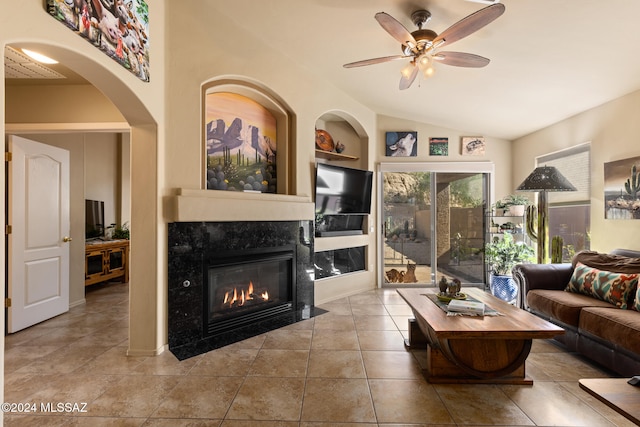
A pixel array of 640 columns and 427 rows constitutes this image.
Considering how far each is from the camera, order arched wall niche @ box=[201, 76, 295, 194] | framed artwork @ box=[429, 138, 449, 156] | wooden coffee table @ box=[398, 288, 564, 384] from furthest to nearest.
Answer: framed artwork @ box=[429, 138, 449, 156]
arched wall niche @ box=[201, 76, 295, 194]
wooden coffee table @ box=[398, 288, 564, 384]

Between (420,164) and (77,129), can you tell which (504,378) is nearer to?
(420,164)

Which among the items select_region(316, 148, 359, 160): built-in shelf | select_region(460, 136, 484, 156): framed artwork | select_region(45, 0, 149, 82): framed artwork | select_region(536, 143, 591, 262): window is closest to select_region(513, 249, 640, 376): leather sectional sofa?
select_region(536, 143, 591, 262): window

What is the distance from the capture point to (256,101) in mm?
3850

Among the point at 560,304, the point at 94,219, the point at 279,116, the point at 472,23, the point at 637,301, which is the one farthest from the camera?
the point at 94,219

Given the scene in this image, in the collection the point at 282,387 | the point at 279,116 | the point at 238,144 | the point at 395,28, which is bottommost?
the point at 282,387

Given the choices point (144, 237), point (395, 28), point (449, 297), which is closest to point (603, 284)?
point (449, 297)

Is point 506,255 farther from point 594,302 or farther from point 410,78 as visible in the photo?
point 410,78

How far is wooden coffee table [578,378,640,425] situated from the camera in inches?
43.2

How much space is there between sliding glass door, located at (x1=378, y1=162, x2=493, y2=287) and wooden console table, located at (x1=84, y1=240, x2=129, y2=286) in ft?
15.7

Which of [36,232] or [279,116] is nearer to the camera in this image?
[36,232]

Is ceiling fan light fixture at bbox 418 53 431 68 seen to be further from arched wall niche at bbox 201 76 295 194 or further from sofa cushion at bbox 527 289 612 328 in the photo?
sofa cushion at bbox 527 289 612 328

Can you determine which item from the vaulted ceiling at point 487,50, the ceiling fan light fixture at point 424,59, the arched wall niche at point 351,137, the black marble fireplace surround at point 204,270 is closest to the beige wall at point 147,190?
the black marble fireplace surround at point 204,270

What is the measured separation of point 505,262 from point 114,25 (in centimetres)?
529

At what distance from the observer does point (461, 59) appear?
105 inches
